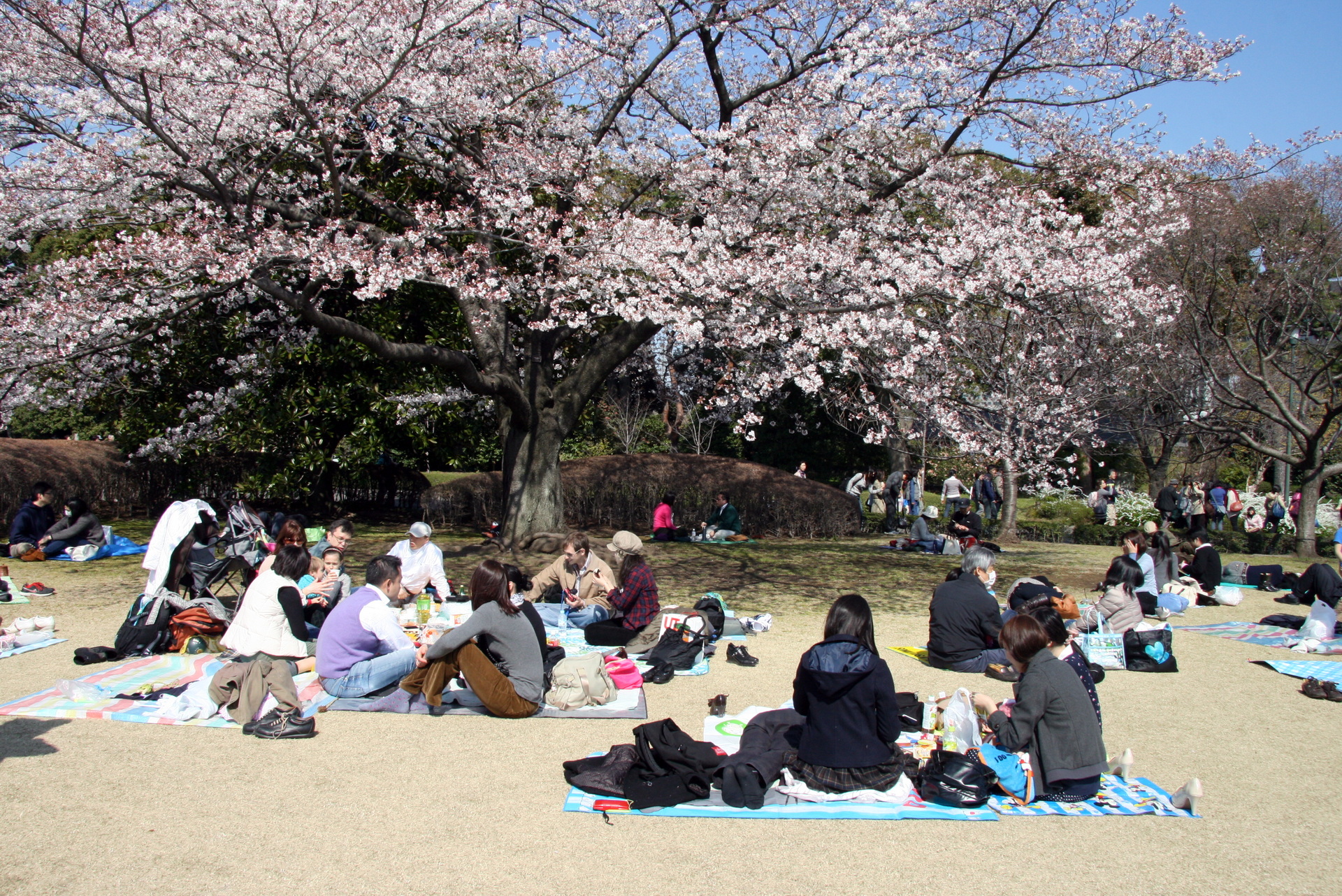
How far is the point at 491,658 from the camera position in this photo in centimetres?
555

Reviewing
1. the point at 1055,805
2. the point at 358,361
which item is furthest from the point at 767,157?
the point at 1055,805

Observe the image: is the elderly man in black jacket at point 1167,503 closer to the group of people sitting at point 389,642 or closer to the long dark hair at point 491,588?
the group of people sitting at point 389,642

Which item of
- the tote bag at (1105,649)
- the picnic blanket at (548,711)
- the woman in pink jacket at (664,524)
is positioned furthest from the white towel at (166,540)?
the woman in pink jacket at (664,524)

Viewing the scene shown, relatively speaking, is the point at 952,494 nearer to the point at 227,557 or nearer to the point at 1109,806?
the point at 227,557

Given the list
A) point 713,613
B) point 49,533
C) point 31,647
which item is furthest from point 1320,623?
point 49,533

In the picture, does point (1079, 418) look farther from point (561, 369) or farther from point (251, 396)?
point (251, 396)

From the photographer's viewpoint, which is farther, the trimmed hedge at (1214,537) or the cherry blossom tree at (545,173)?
the trimmed hedge at (1214,537)

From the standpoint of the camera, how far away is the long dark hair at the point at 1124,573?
25.5 ft

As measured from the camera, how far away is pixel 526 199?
1042 centimetres

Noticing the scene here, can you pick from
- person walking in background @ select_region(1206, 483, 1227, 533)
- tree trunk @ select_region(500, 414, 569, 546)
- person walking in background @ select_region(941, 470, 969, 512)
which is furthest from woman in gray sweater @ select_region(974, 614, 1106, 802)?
person walking in background @ select_region(1206, 483, 1227, 533)

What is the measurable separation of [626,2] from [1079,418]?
1186cm

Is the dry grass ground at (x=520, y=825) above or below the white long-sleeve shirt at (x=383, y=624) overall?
below

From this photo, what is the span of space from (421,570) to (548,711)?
10.6 feet

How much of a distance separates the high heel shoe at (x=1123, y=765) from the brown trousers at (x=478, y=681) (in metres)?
3.36
